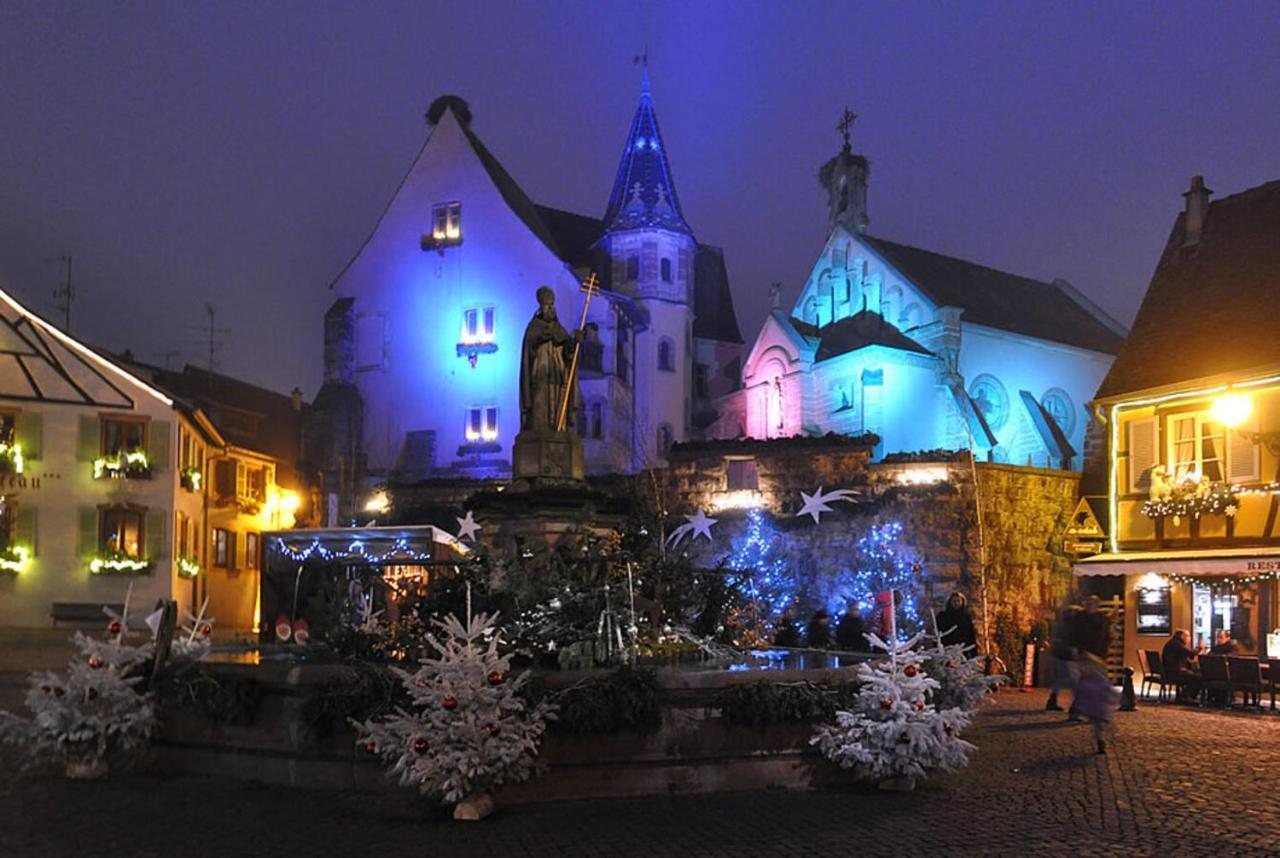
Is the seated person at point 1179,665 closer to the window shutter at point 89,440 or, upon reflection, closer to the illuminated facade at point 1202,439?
the illuminated facade at point 1202,439


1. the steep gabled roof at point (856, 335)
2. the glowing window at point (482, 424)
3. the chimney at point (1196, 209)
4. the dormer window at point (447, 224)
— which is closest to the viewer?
the chimney at point (1196, 209)

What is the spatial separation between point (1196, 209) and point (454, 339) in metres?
24.4

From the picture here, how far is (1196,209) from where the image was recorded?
1072 inches

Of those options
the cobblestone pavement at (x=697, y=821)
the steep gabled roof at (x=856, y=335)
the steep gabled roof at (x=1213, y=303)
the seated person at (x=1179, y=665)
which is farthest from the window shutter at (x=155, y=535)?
the seated person at (x=1179, y=665)

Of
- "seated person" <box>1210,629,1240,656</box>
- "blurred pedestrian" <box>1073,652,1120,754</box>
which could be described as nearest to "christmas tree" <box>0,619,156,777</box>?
"blurred pedestrian" <box>1073,652,1120,754</box>

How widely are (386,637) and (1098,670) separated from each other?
7599mm

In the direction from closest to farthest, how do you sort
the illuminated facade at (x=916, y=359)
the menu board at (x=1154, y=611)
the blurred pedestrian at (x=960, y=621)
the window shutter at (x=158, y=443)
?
the blurred pedestrian at (x=960, y=621), the menu board at (x=1154, y=611), the window shutter at (x=158, y=443), the illuminated facade at (x=916, y=359)

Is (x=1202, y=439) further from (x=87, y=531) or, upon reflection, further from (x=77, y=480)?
(x=77, y=480)

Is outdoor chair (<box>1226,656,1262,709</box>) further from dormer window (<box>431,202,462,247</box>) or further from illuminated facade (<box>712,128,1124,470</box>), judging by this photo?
dormer window (<box>431,202,462,247</box>)

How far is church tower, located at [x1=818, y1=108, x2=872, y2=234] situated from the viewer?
50000 mm

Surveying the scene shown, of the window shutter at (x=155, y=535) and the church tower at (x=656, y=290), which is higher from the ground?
the church tower at (x=656, y=290)

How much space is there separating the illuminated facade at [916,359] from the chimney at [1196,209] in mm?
13364

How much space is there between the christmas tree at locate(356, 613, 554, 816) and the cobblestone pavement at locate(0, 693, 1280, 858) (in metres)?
0.32

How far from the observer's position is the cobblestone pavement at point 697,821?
793 centimetres
